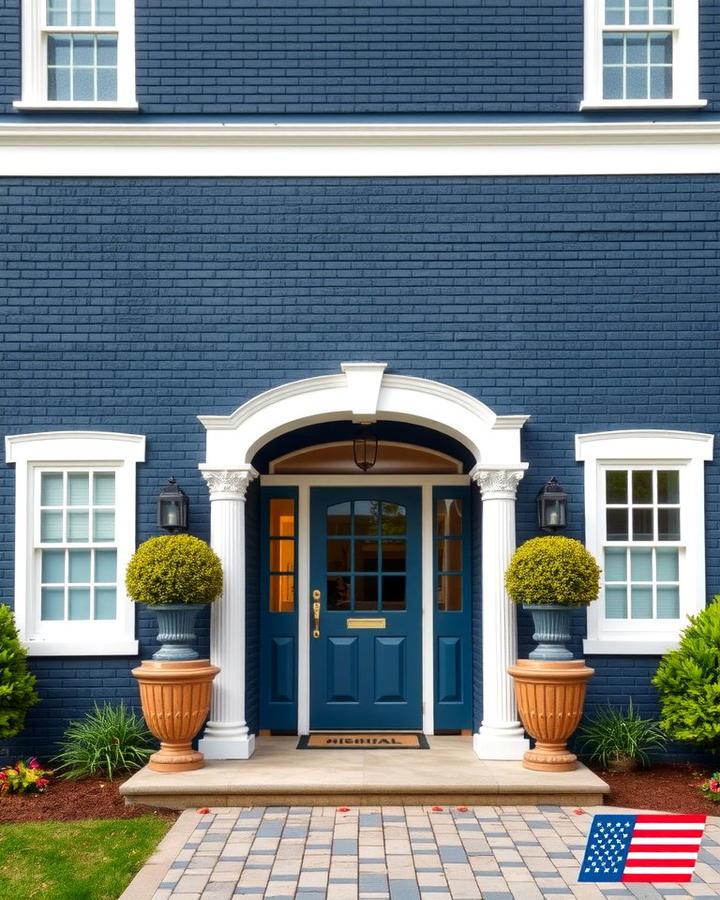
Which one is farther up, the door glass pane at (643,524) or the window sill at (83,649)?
the door glass pane at (643,524)

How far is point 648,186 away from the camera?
8.56 m

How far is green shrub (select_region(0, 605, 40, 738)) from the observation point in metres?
7.57

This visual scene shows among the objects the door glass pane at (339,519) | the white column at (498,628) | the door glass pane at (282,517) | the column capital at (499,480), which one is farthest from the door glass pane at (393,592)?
the column capital at (499,480)

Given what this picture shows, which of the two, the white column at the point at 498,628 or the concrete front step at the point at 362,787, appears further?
the white column at the point at 498,628

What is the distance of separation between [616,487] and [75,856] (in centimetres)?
505

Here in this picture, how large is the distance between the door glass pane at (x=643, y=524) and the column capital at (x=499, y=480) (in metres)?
1.12

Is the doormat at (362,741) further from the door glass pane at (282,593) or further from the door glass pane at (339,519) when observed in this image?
the door glass pane at (339,519)

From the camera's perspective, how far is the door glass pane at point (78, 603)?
27.5 ft

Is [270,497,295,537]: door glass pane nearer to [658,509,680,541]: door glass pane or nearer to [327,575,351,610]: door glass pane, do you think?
[327,575,351,610]: door glass pane

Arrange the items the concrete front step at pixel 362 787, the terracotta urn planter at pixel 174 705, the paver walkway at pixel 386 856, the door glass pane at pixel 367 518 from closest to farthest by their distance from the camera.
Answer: the paver walkway at pixel 386 856 < the concrete front step at pixel 362 787 < the terracotta urn planter at pixel 174 705 < the door glass pane at pixel 367 518

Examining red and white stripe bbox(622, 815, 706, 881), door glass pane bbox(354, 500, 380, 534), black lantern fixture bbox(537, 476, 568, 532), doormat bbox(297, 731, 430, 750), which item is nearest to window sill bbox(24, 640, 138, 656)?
doormat bbox(297, 731, 430, 750)

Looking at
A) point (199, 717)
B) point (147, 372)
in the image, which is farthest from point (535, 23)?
point (199, 717)

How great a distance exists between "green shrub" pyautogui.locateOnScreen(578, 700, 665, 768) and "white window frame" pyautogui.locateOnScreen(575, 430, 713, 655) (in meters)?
0.62

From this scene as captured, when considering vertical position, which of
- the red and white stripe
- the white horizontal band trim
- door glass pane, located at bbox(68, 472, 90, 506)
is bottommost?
the red and white stripe
